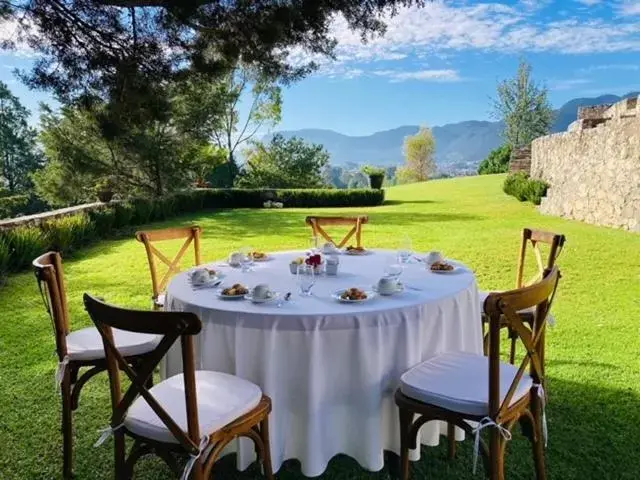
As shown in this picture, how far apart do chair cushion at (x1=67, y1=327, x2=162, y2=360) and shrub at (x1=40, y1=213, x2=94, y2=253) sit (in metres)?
5.75

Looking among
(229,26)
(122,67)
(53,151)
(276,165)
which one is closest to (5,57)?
(122,67)

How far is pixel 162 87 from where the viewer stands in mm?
3838

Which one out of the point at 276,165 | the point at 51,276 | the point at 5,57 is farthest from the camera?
the point at 276,165

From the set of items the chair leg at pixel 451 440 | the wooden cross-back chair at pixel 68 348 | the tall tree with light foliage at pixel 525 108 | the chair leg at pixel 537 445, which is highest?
the tall tree with light foliage at pixel 525 108

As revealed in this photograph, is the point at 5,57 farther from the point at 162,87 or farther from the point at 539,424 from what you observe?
the point at 539,424

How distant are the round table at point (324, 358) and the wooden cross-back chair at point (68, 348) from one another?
1.47 feet

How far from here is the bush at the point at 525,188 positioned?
14078 mm

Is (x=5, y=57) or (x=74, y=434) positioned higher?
(x=5, y=57)

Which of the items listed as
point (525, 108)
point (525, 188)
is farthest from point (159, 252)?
point (525, 108)

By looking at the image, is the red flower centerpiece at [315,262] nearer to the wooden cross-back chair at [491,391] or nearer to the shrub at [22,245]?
the wooden cross-back chair at [491,391]

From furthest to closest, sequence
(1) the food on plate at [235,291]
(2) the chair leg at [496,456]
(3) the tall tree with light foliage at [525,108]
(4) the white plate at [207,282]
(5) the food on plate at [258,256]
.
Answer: (3) the tall tree with light foliage at [525,108]
(5) the food on plate at [258,256]
(4) the white plate at [207,282]
(1) the food on plate at [235,291]
(2) the chair leg at [496,456]

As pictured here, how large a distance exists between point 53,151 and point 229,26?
14605mm

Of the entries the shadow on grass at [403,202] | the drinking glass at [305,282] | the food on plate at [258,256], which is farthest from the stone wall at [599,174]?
the drinking glass at [305,282]

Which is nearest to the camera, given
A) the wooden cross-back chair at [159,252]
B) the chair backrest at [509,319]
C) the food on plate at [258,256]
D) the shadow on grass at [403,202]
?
the chair backrest at [509,319]
